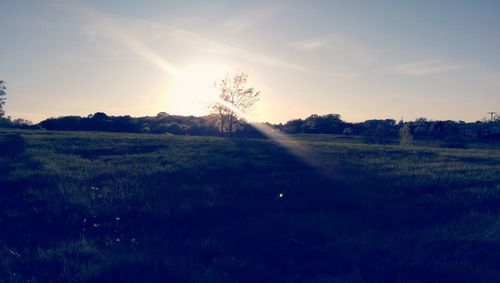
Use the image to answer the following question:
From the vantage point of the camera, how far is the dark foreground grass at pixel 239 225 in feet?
24.4

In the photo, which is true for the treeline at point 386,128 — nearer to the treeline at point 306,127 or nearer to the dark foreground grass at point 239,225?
the treeline at point 306,127

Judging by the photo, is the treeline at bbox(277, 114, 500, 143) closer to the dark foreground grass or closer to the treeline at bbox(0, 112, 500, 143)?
the treeline at bbox(0, 112, 500, 143)

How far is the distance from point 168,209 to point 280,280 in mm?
3911

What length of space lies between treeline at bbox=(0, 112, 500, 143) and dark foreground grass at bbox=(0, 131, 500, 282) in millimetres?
52719

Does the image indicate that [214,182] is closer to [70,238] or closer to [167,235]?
[167,235]

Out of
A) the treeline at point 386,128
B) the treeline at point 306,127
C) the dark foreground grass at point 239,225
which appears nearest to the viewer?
the dark foreground grass at point 239,225

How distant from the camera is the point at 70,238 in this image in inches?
329

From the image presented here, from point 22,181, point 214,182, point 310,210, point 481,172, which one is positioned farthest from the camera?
point 481,172

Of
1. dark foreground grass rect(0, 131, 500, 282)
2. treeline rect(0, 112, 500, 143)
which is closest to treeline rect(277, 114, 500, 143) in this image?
treeline rect(0, 112, 500, 143)

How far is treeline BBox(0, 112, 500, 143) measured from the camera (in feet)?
212

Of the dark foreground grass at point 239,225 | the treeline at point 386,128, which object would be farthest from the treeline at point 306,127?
the dark foreground grass at point 239,225

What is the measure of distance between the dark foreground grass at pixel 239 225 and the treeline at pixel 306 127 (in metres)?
52.7

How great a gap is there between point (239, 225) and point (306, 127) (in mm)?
114026

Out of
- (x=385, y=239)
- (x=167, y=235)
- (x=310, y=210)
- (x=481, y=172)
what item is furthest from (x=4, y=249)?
(x=481, y=172)
